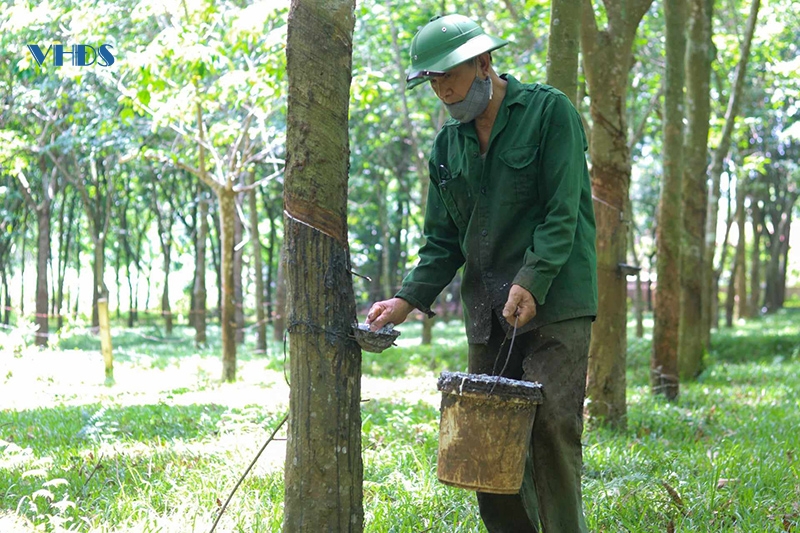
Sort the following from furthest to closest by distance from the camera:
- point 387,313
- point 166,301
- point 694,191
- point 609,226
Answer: point 166,301
point 694,191
point 609,226
point 387,313

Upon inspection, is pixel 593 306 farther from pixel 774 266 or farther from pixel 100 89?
pixel 774 266

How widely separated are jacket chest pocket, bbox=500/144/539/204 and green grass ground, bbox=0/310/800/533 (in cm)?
164

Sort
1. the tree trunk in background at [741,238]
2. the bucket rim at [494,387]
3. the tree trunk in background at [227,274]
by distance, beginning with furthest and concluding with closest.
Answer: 1. the tree trunk in background at [741,238]
2. the tree trunk in background at [227,274]
3. the bucket rim at [494,387]

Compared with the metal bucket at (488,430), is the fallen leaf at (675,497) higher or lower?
lower

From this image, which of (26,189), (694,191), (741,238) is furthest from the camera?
(741,238)

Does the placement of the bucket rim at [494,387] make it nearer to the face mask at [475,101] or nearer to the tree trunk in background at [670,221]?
the face mask at [475,101]

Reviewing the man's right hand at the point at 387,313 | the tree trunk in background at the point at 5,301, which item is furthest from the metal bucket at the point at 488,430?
the tree trunk in background at the point at 5,301

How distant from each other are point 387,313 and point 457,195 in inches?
23.2

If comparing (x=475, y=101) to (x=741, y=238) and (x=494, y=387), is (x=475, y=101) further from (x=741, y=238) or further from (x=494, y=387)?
(x=741, y=238)

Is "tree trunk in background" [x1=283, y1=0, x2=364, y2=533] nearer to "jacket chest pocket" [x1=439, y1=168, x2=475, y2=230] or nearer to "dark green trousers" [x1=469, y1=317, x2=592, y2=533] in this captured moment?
"jacket chest pocket" [x1=439, y1=168, x2=475, y2=230]

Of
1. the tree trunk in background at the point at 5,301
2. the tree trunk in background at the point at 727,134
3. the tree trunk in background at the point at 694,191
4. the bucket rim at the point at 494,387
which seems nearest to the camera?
the bucket rim at the point at 494,387

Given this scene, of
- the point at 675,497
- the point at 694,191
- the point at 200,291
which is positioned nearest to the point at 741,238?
the point at 694,191

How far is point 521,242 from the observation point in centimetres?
341

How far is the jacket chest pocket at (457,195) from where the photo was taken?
3543 mm
